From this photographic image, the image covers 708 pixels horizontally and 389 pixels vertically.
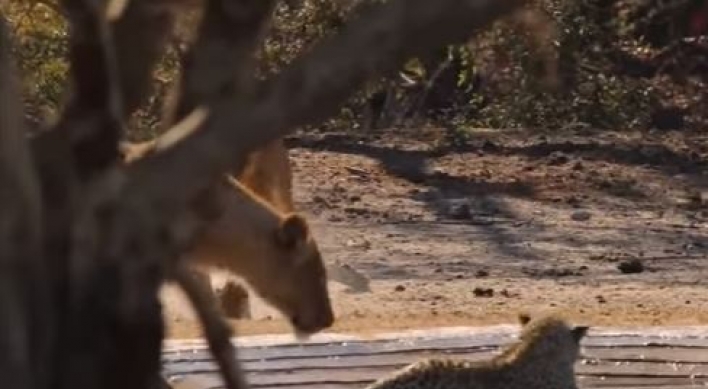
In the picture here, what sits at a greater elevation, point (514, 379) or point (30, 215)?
point (30, 215)

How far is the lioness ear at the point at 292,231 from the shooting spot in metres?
7.48

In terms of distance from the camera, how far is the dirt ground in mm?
8992

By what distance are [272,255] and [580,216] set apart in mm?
3763

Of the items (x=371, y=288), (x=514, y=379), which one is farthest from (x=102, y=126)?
(x=371, y=288)

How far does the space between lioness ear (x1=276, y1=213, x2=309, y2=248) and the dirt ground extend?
50cm

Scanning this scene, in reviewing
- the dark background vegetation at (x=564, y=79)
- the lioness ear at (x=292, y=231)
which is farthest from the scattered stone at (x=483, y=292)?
the dark background vegetation at (x=564, y=79)

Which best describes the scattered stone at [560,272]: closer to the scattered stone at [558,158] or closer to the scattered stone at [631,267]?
the scattered stone at [631,267]

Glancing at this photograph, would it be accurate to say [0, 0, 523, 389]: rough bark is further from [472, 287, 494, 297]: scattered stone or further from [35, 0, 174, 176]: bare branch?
[472, 287, 494, 297]: scattered stone

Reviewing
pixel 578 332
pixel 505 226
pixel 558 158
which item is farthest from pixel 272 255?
pixel 558 158

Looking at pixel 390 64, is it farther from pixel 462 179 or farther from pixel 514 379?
pixel 462 179

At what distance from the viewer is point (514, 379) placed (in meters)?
6.68

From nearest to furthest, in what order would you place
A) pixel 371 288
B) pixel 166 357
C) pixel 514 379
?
pixel 514 379 → pixel 166 357 → pixel 371 288

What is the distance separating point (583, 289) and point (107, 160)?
6054mm

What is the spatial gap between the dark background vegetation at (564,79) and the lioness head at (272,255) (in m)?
4.82
